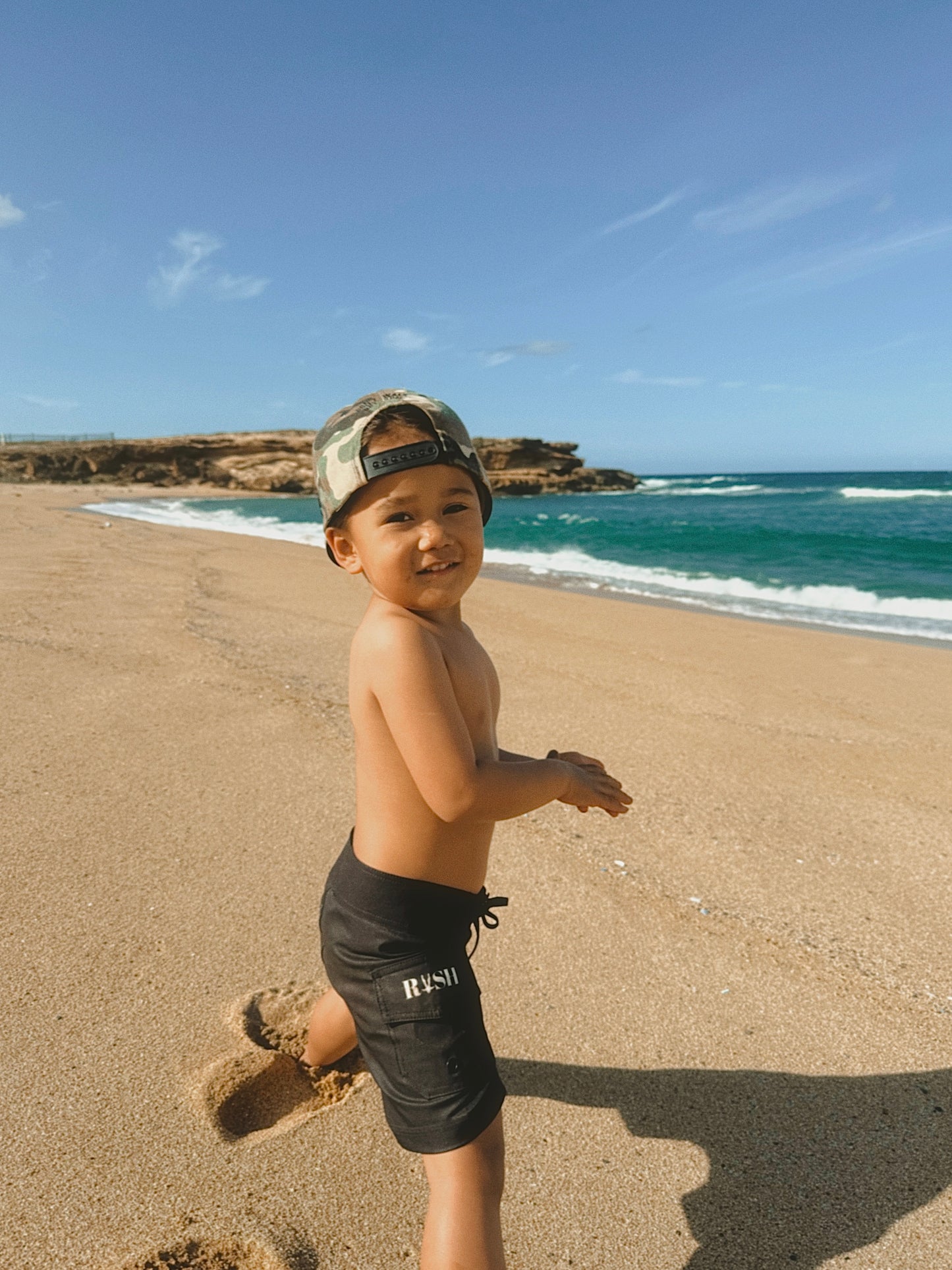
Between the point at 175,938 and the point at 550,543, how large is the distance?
17.7 meters

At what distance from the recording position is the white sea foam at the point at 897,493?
43531mm

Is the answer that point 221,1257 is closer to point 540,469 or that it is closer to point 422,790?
point 422,790

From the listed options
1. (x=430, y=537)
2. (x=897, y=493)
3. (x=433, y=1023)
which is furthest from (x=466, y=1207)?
(x=897, y=493)

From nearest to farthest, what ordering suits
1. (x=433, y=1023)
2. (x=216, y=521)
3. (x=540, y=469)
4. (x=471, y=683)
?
(x=433, y=1023)
(x=471, y=683)
(x=216, y=521)
(x=540, y=469)

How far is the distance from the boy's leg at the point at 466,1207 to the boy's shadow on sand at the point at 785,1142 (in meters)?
0.41

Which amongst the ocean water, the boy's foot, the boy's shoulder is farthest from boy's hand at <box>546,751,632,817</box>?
the ocean water

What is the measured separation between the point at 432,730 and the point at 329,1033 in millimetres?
810

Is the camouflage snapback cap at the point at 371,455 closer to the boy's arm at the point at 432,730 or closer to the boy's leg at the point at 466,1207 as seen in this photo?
the boy's arm at the point at 432,730

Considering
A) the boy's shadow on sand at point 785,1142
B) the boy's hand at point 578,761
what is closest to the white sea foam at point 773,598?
the boy's shadow on sand at point 785,1142

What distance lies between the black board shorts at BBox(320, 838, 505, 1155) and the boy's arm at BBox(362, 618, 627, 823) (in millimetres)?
218

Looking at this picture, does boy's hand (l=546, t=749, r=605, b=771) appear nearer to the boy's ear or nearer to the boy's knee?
the boy's ear

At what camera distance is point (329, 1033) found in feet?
5.56

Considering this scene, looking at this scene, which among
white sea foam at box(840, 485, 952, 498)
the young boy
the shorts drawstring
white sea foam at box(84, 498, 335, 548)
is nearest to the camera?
the young boy

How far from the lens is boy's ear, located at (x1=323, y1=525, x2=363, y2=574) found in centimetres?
150
